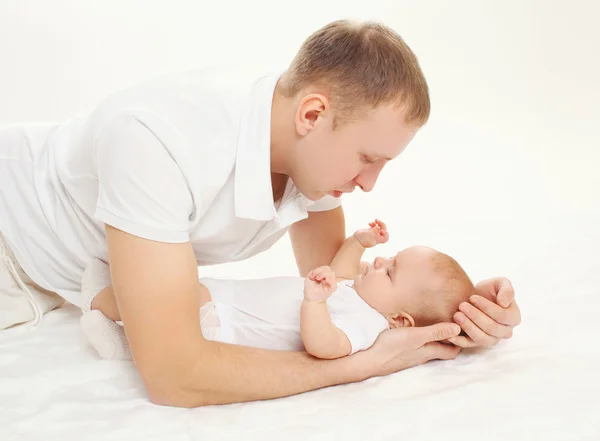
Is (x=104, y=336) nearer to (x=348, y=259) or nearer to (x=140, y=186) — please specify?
Answer: (x=140, y=186)

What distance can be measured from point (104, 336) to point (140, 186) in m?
0.44

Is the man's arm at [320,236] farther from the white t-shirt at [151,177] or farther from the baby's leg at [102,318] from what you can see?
the baby's leg at [102,318]

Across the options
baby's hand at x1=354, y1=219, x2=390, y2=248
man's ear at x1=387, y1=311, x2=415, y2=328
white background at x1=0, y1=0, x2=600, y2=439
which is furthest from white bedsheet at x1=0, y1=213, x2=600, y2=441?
baby's hand at x1=354, y1=219, x2=390, y2=248

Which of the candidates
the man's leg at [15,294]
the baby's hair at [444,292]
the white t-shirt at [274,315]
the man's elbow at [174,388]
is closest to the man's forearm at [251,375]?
the man's elbow at [174,388]

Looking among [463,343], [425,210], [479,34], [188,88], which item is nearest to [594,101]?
[479,34]

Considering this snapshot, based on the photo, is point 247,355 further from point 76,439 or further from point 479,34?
point 479,34

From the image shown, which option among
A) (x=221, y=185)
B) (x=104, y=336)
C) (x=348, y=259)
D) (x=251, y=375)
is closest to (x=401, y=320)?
(x=348, y=259)

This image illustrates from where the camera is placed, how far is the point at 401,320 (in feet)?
5.97

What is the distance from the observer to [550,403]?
150 cm

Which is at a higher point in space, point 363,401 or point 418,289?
point 418,289

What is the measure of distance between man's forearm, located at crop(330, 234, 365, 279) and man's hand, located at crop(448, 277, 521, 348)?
427 millimetres

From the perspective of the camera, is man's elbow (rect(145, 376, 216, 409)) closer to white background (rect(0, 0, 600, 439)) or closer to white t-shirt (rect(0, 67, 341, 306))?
white background (rect(0, 0, 600, 439))

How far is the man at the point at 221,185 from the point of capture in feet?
4.88

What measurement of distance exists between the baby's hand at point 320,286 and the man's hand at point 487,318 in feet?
1.02
